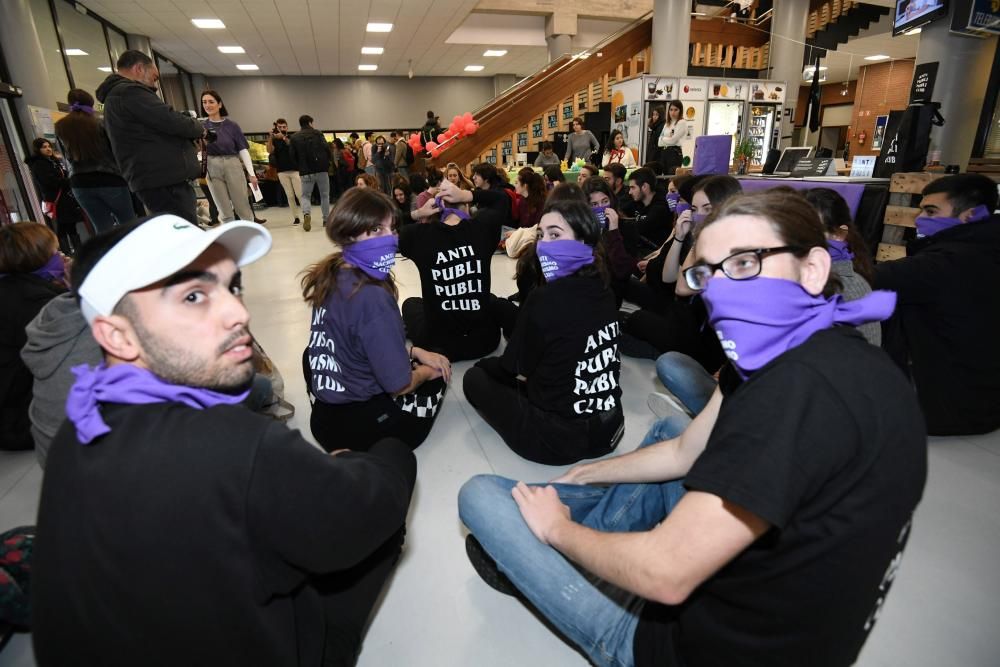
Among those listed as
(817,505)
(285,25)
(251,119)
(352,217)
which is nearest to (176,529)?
(817,505)

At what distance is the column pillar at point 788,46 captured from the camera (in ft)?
34.5

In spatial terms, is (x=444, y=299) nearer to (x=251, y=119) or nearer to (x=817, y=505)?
(x=817, y=505)

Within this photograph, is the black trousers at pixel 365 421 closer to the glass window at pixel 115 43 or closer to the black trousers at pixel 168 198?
the black trousers at pixel 168 198

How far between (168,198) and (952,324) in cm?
484

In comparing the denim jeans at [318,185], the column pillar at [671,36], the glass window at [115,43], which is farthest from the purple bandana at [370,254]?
the glass window at [115,43]

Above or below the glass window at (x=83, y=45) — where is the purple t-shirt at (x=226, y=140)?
below

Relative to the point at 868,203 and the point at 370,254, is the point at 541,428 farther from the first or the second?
the point at 868,203

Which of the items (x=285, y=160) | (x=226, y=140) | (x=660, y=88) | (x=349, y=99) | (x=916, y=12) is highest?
(x=349, y=99)

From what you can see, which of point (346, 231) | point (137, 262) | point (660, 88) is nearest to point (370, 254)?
point (346, 231)

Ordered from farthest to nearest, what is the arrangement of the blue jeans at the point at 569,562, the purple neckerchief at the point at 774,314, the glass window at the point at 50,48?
1. the glass window at the point at 50,48
2. the blue jeans at the point at 569,562
3. the purple neckerchief at the point at 774,314

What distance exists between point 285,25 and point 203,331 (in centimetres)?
1264

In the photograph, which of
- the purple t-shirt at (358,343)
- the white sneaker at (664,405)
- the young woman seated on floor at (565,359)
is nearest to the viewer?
the purple t-shirt at (358,343)

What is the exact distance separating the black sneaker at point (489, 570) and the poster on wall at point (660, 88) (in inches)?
375

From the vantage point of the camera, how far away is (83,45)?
9000 millimetres
